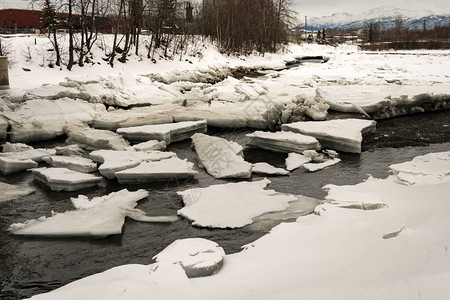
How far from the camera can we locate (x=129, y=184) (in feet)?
20.1

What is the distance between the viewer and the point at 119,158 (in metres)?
6.79

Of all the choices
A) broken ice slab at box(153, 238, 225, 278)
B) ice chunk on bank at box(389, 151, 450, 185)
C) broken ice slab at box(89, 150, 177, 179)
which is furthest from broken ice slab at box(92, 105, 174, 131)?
broken ice slab at box(153, 238, 225, 278)

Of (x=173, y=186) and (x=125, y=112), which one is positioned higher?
(x=125, y=112)

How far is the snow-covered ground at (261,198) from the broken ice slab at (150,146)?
16 cm

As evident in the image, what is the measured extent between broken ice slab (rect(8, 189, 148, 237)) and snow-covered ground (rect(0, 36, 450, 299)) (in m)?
0.04

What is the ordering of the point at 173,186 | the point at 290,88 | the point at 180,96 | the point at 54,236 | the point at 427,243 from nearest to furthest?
the point at 427,243, the point at 54,236, the point at 173,186, the point at 180,96, the point at 290,88

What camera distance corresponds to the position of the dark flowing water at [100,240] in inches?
145

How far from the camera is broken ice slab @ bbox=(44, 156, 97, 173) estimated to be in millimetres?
6551

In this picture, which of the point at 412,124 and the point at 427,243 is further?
the point at 412,124

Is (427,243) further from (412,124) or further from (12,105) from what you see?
(12,105)

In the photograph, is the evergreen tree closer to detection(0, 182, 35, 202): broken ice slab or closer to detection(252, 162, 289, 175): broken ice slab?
detection(0, 182, 35, 202): broken ice slab

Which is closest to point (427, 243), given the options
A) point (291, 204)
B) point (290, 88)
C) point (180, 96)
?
point (291, 204)

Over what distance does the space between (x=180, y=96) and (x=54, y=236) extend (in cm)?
929

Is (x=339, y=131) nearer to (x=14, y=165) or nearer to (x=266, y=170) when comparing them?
(x=266, y=170)
